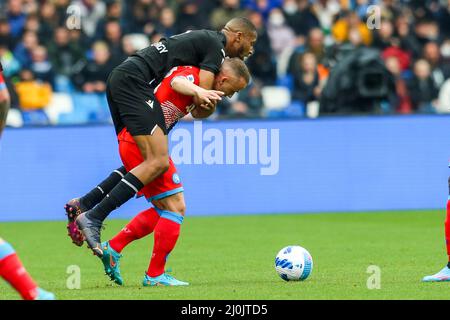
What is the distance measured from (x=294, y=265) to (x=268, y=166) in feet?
23.5

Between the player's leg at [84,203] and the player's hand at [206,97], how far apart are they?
1113 mm

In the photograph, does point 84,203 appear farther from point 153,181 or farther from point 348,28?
point 348,28

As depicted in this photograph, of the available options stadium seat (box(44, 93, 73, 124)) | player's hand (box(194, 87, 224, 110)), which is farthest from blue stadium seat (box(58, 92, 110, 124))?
player's hand (box(194, 87, 224, 110))

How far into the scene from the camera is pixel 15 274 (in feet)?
23.9

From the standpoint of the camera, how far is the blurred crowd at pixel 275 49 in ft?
61.1

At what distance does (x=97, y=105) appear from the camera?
61.2 ft

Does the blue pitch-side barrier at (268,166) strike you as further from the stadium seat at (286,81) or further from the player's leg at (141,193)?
the player's leg at (141,193)

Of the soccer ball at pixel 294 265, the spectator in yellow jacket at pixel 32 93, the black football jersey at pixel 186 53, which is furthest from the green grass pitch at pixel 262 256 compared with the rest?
the spectator in yellow jacket at pixel 32 93

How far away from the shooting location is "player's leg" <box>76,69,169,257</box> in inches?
359

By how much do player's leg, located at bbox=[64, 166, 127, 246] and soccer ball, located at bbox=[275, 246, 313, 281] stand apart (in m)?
1.54

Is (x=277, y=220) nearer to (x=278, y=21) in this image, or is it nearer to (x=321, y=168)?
(x=321, y=168)

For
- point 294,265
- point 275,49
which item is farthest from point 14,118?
point 294,265
